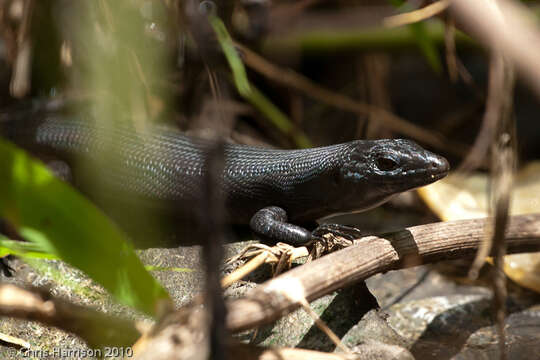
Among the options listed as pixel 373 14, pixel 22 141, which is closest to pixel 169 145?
pixel 22 141

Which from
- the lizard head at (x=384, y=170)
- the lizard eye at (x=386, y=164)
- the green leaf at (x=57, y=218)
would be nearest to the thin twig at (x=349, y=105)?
the lizard head at (x=384, y=170)

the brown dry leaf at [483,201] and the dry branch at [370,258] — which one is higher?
the brown dry leaf at [483,201]

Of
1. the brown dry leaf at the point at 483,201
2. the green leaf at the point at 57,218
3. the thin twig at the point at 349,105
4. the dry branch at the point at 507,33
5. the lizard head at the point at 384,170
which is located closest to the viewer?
the dry branch at the point at 507,33

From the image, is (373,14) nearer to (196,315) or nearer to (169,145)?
(169,145)

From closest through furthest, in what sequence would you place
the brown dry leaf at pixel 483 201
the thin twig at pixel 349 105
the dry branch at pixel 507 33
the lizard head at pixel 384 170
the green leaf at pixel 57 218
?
the dry branch at pixel 507 33 < the green leaf at pixel 57 218 < the lizard head at pixel 384 170 < the brown dry leaf at pixel 483 201 < the thin twig at pixel 349 105

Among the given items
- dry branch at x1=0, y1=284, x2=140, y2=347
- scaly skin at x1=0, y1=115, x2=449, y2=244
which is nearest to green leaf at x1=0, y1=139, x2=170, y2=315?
dry branch at x1=0, y1=284, x2=140, y2=347

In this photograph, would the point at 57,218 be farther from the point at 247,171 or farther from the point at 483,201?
the point at 483,201

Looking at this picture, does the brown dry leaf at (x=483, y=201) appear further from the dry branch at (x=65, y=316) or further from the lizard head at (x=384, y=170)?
the dry branch at (x=65, y=316)

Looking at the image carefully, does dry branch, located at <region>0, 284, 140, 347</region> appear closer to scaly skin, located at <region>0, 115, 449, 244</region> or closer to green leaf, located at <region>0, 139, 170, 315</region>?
green leaf, located at <region>0, 139, 170, 315</region>
